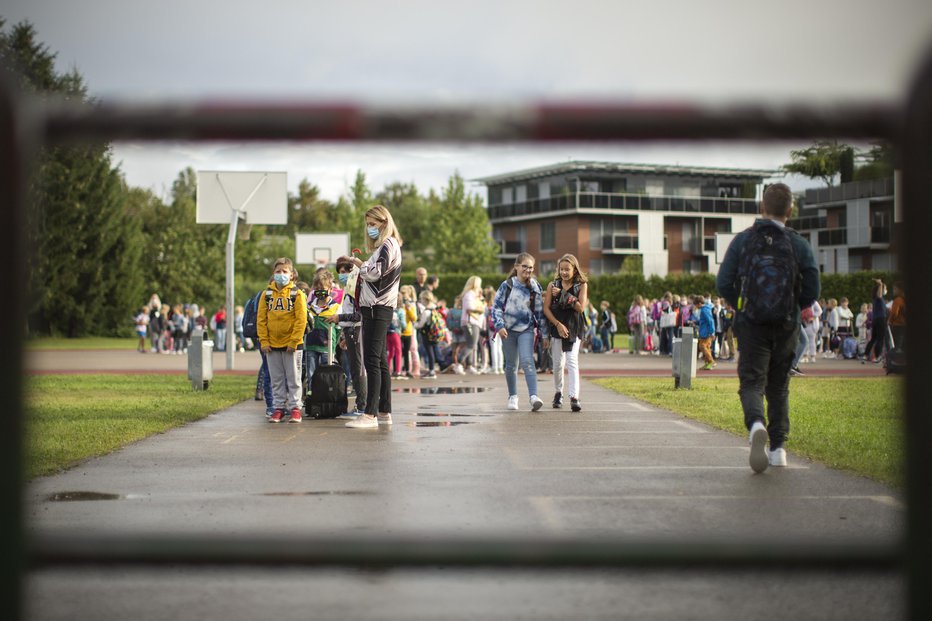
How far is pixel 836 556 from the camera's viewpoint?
5.31ft

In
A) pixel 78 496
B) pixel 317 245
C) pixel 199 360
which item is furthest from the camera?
pixel 317 245

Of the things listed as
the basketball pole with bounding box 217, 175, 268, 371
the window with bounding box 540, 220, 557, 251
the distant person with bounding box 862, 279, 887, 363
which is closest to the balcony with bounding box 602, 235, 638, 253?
the window with bounding box 540, 220, 557, 251

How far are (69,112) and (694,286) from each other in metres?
58.7

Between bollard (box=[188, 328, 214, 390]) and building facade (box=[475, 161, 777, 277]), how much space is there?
Answer: 224 ft

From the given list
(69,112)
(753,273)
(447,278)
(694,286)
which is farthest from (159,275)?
(69,112)

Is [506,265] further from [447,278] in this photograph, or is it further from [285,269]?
[285,269]

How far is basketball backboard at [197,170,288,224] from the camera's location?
2584cm

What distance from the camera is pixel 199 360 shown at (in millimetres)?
17156

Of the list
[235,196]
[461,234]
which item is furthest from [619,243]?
[235,196]

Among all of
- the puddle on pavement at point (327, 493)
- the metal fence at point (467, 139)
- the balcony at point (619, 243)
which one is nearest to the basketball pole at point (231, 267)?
the puddle on pavement at point (327, 493)

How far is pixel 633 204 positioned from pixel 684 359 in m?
70.3

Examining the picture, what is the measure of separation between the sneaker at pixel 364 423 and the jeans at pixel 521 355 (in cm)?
247

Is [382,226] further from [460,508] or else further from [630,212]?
[630,212]

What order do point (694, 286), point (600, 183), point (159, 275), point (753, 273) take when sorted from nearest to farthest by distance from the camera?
point (753, 273) < point (694, 286) < point (159, 275) < point (600, 183)
